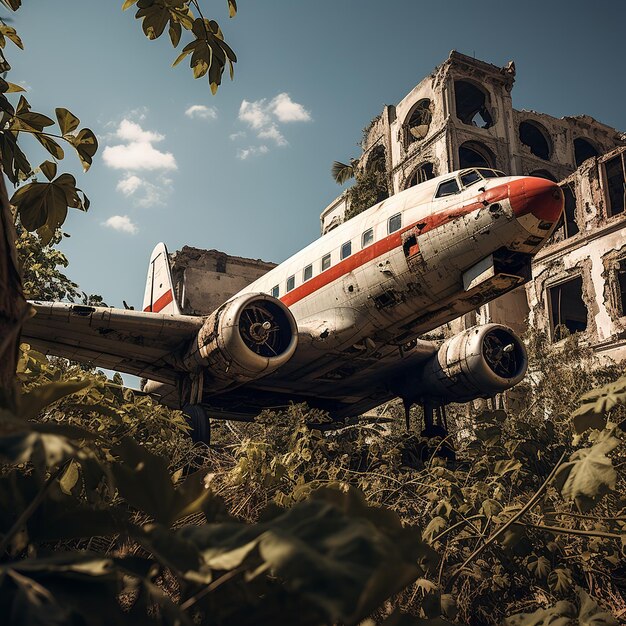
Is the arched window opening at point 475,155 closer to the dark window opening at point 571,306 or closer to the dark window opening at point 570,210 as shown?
the dark window opening at point 570,210

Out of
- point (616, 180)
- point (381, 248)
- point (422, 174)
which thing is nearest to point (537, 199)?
point (381, 248)

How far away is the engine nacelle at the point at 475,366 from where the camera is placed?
12.3 meters

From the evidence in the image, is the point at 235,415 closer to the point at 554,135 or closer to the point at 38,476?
the point at 38,476

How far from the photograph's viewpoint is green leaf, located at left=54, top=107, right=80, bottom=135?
2872mm

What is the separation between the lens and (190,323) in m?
11.6

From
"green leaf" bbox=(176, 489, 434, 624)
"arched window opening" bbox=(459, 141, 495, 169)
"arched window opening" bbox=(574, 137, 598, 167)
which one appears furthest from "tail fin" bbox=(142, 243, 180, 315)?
"arched window opening" bbox=(574, 137, 598, 167)

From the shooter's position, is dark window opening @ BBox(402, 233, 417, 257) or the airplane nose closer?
the airplane nose

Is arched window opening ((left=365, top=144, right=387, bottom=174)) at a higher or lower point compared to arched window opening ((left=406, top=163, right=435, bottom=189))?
higher

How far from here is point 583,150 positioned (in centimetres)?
3897

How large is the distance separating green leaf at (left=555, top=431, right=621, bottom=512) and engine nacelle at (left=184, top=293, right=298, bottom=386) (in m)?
8.21

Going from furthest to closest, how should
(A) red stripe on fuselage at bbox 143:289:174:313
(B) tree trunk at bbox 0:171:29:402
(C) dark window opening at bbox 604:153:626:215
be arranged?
(C) dark window opening at bbox 604:153:626:215 < (A) red stripe on fuselage at bbox 143:289:174:313 < (B) tree trunk at bbox 0:171:29:402

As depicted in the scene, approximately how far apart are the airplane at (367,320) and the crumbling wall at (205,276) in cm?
1603

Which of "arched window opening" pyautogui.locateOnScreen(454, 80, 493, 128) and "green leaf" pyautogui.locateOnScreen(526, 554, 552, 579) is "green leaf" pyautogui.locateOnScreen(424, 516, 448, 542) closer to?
"green leaf" pyautogui.locateOnScreen(526, 554, 552, 579)

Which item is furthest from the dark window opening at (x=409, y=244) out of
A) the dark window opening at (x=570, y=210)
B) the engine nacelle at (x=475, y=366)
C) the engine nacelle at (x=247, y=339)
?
the dark window opening at (x=570, y=210)
